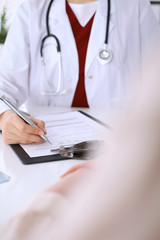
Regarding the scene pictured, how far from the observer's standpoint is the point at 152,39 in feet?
4.65

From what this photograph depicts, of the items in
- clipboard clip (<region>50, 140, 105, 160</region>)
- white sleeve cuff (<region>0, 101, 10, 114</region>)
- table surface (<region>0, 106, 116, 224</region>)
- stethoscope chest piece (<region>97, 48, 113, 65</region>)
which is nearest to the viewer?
table surface (<region>0, 106, 116, 224</region>)

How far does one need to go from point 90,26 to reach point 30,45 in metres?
0.26

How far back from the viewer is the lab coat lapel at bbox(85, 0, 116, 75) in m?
1.35

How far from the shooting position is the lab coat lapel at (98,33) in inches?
53.3

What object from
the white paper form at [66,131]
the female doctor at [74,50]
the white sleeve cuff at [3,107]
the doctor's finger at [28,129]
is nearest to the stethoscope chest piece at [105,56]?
the female doctor at [74,50]

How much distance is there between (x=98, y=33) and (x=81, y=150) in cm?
74

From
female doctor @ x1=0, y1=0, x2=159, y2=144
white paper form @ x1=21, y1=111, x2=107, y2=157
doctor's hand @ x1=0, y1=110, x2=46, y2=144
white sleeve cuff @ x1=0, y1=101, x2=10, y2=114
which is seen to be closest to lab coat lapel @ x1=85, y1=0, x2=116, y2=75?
female doctor @ x1=0, y1=0, x2=159, y2=144

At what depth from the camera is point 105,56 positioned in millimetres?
1358

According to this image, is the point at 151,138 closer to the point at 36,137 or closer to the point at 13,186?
the point at 13,186

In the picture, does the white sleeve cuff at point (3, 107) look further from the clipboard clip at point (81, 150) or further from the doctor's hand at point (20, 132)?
the clipboard clip at point (81, 150)

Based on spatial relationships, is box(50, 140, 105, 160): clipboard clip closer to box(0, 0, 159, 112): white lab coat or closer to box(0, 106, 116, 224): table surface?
box(0, 106, 116, 224): table surface

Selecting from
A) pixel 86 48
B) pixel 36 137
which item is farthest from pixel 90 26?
pixel 36 137

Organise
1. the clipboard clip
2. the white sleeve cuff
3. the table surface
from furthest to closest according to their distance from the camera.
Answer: the white sleeve cuff
the clipboard clip
the table surface

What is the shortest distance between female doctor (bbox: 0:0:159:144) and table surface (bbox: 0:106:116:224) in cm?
57
